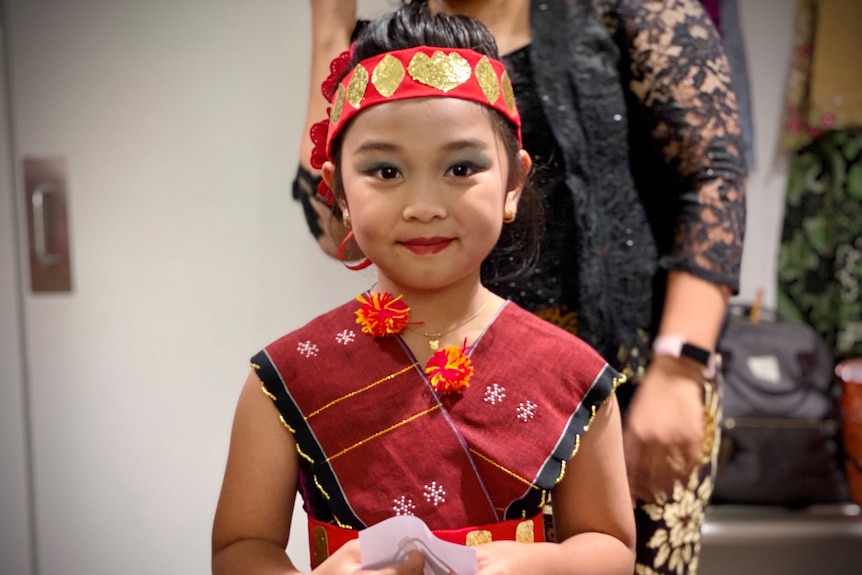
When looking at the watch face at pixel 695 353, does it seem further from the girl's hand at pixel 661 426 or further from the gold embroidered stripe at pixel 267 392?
the gold embroidered stripe at pixel 267 392

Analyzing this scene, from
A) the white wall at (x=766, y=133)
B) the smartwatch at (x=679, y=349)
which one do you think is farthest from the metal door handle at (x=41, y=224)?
the white wall at (x=766, y=133)

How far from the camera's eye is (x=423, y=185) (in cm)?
Answer: 73

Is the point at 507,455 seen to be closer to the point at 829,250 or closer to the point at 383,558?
the point at 383,558

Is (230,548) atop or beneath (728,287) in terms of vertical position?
beneath

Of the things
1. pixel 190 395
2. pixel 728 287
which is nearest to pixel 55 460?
pixel 190 395

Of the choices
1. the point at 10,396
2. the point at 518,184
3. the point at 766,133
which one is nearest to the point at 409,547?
the point at 518,184

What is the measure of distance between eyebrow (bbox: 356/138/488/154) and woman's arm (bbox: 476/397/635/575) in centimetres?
30

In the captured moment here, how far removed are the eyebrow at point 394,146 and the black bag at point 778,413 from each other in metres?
0.99

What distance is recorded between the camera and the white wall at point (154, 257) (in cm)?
86

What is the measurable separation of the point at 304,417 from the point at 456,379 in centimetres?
15

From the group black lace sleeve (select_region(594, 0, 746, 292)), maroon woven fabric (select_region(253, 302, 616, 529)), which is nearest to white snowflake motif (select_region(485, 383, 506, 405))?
maroon woven fabric (select_region(253, 302, 616, 529))

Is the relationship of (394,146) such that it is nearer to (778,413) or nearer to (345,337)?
(345,337)

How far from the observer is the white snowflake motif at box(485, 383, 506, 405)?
0.78 meters

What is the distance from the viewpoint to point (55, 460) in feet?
2.89
